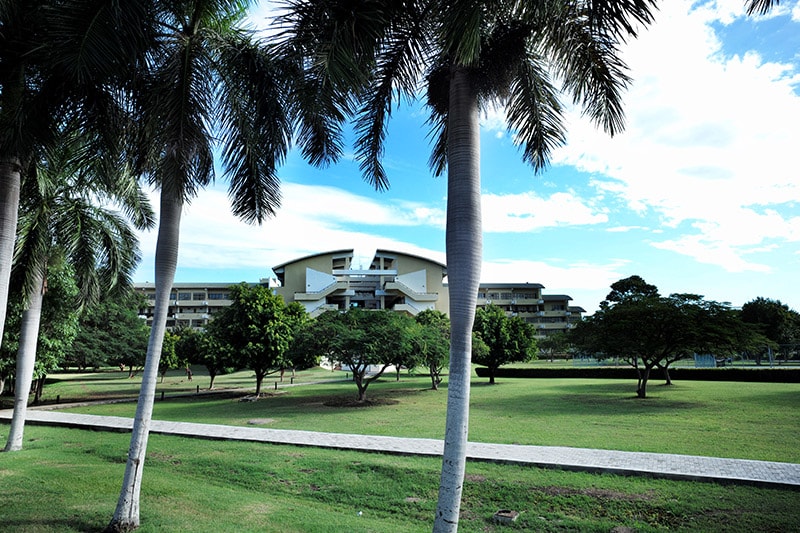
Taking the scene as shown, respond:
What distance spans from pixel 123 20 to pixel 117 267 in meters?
10.4

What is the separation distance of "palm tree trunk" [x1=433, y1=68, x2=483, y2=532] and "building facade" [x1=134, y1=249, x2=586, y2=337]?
229 feet

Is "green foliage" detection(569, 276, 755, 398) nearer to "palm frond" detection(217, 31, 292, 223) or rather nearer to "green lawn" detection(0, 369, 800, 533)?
"green lawn" detection(0, 369, 800, 533)

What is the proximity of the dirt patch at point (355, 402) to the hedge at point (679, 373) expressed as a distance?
1946 cm

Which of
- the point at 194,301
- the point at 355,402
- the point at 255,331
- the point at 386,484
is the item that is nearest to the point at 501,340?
the point at 355,402

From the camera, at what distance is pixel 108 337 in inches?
1428

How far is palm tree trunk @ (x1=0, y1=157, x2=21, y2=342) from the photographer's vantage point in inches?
299

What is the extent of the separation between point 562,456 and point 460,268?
7.13 m

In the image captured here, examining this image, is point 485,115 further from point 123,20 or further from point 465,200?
point 123,20

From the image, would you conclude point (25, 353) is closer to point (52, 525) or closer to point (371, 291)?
point (52, 525)

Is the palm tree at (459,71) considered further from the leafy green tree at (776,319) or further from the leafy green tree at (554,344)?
the leafy green tree at (776,319)

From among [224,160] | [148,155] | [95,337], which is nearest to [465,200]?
[224,160]

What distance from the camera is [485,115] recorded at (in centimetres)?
708

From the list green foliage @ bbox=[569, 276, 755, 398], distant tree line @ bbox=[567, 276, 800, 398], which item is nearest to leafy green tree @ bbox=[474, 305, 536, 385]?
distant tree line @ bbox=[567, 276, 800, 398]

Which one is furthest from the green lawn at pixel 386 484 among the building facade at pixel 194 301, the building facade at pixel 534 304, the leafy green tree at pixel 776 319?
the building facade at pixel 534 304
